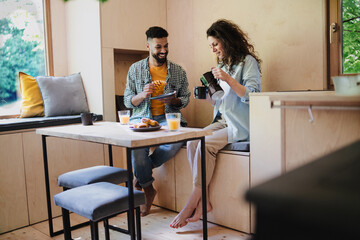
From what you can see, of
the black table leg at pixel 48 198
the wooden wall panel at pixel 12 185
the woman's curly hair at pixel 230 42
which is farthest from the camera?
the woman's curly hair at pixel 230 42

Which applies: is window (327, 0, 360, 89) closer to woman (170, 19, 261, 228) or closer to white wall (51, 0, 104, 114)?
woman (170, 19, 261, 228)

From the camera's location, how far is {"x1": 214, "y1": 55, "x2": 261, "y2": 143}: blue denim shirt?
231 centimetres

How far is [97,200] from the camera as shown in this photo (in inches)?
62.1

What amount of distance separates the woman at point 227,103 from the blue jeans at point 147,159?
220mm

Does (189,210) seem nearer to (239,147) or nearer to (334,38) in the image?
(239,147)

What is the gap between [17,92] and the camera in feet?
9.90

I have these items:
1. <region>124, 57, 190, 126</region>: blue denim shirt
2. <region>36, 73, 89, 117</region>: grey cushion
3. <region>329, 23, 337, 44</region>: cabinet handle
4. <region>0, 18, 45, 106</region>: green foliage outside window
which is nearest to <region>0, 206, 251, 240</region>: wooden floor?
<region>124, 57, 190, 126</region>: blue denim shirt

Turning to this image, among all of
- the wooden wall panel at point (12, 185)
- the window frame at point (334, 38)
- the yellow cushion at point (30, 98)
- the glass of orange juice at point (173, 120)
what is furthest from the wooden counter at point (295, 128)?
the yellow cushion at point (30, 98)

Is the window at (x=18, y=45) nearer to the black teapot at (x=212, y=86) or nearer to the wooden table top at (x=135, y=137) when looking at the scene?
the wooden table top at (x=135, y=137)

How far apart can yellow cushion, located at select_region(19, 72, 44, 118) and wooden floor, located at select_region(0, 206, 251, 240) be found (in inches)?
37.4

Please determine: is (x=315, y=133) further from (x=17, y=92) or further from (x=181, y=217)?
(x=17, y=92)

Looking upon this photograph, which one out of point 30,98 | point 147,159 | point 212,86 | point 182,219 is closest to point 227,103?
point 212,86

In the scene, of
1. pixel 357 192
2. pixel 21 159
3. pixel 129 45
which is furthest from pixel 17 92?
pixel 357 192

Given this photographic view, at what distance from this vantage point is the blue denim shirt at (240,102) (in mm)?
2312
